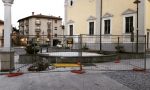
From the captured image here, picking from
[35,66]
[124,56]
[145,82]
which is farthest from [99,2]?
[145,82]

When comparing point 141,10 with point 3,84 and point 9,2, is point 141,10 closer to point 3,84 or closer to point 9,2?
point 9,2

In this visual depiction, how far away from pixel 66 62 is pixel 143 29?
1092 centimetres

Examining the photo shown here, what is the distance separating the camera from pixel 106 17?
2941 cm

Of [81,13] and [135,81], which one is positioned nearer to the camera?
[135,81]

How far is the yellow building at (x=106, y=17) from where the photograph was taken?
24.5 metres

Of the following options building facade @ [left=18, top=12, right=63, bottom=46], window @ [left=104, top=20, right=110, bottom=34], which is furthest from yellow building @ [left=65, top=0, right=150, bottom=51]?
building facade @ [left=18, top=12, right=63, bottom=46]

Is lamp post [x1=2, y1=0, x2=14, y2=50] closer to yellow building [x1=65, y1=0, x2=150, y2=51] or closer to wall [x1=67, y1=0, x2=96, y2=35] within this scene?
yellow building [x1=65, y1=0, x2=150, y2=51]

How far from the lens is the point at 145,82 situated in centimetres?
974

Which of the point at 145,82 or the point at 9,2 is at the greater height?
the point at 9,2

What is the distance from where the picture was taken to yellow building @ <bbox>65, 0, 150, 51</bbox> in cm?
2448

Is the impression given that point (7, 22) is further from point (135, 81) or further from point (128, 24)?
point (128, 24)

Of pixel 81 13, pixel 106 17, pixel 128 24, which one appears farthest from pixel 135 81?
pixel 81 13

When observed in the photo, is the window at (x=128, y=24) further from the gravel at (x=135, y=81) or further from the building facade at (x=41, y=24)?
the building facade at (x=41, y=24)

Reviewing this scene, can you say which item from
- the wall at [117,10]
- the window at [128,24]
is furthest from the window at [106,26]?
the window at [128,24]
